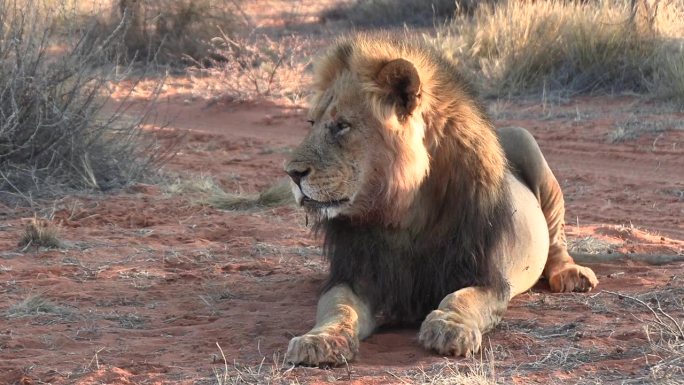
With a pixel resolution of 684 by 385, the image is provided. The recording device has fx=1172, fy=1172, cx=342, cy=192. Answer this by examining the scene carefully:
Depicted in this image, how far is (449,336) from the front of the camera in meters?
4.77

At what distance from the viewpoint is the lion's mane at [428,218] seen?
5.18 m

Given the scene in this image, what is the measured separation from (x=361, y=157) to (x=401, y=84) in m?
0.37

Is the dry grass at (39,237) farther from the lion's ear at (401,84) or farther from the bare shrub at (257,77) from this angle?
the bare shrub at (257,77)

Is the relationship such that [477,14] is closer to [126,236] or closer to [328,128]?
[126,236]

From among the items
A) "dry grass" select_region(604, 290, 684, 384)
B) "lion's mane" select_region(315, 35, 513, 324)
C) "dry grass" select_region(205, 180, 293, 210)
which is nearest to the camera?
Answer: "dry grass" select_region(604, 290, 684, 384)

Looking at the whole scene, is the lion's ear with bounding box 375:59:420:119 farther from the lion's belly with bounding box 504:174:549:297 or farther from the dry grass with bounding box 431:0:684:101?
the dry grass with bounding box 431:0:684:101

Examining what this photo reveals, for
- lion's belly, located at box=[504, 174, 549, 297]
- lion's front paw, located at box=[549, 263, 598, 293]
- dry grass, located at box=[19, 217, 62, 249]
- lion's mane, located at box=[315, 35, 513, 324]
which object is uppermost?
lion's mane, located at box=[315, 35, 513, 324]

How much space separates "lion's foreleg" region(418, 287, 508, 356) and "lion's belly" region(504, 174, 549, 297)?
18.9 inches

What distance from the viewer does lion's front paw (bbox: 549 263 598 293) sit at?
6.34 metres

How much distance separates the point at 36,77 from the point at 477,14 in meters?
8.43

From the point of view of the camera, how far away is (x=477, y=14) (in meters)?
16.3

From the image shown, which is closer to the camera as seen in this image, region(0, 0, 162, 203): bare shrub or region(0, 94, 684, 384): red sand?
region(0, 94, 684, 384): red sand

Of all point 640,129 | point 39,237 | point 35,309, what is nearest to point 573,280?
point 35,309

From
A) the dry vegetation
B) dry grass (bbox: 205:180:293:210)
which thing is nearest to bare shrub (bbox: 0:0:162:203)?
the dry vegetation
